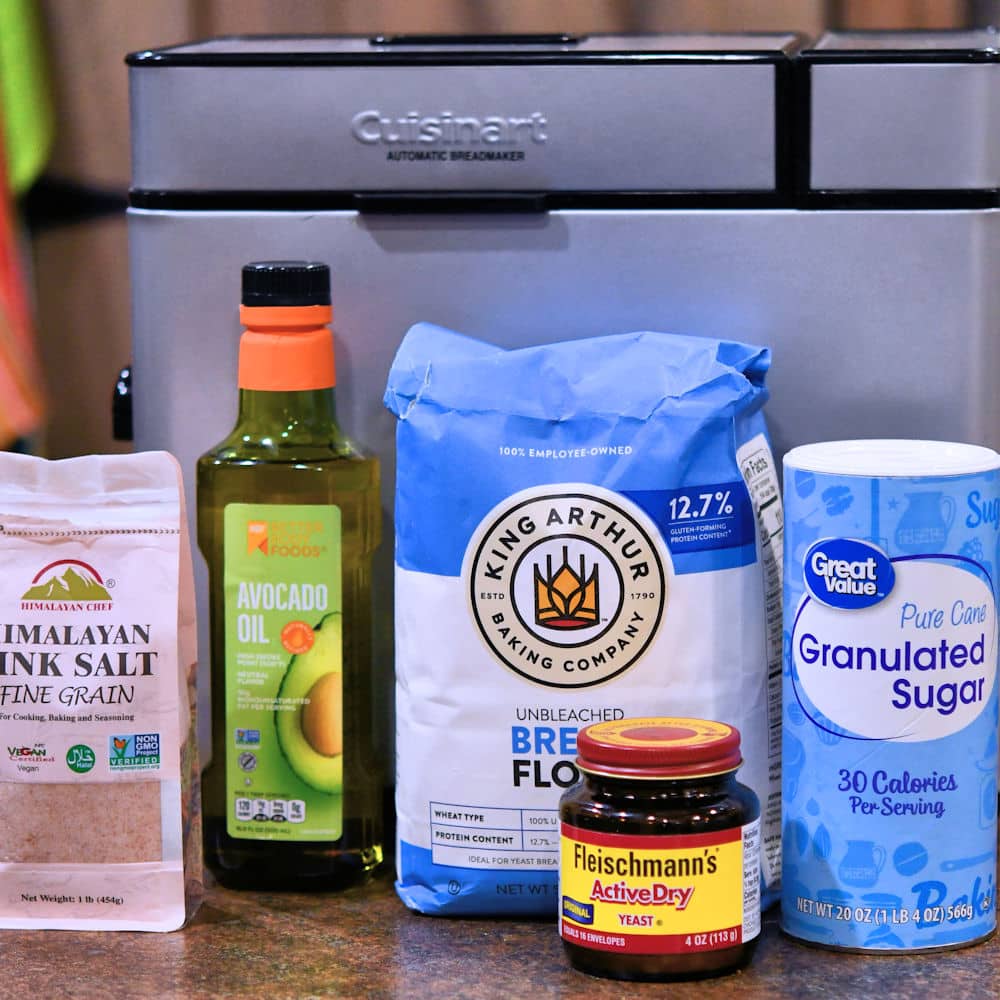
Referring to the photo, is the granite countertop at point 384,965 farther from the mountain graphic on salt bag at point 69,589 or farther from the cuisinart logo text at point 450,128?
the cuisinart logo text at point 450,128

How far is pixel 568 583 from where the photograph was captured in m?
0.70

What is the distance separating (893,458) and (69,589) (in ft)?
1.25

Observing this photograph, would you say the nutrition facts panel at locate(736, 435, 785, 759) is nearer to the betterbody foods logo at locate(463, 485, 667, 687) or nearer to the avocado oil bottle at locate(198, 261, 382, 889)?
the betterbody foods logo at locate(463, 485, 667, 687)

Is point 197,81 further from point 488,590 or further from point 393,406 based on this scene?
point 488,590

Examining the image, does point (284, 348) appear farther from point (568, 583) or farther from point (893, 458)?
point (893, 458)

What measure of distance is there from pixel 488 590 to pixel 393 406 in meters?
0.10

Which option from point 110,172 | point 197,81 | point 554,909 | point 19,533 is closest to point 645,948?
point 554,909

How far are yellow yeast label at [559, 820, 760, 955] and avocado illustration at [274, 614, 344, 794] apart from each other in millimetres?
152

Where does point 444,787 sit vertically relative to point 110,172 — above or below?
below

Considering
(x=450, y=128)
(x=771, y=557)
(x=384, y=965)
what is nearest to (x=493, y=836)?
(x=384, y=965)

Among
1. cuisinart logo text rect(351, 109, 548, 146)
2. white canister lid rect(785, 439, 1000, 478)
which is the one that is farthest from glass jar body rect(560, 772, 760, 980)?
cuisinart logo text rect(351, 109, 548, 146)

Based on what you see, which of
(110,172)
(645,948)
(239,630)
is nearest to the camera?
(645,948)

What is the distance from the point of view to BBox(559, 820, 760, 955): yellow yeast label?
640 millimetres

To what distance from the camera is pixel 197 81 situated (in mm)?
784
